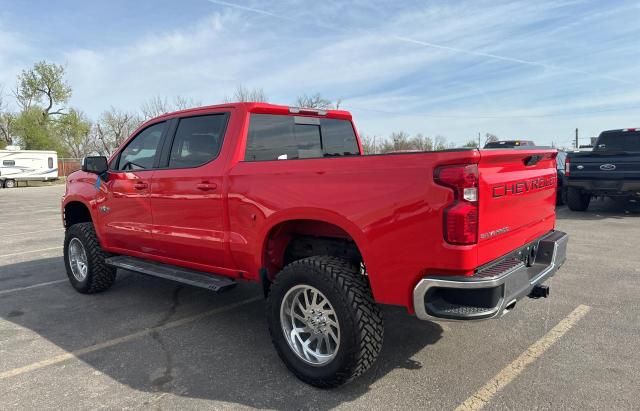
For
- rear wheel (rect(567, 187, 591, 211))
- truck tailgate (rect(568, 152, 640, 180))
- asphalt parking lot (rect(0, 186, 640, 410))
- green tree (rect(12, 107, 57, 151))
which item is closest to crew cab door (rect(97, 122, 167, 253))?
asphalt parking lot (rect(0, 186, 640, 410))

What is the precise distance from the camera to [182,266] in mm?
4527

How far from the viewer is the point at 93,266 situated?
5.45m

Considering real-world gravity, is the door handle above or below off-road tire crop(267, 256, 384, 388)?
above

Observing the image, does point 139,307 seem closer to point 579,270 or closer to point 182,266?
point 182,266

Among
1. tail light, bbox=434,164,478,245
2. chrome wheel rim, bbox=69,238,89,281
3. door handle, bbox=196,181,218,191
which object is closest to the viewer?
tail light, bbox=434,164,478,245

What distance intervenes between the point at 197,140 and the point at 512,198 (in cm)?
275

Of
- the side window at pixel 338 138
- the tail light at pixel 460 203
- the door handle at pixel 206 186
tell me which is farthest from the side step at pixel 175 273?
the tail light at pixel 460 203

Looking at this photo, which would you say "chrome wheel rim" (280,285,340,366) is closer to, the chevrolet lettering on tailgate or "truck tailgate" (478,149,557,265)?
"truck tailgate" (478,149,557,265)


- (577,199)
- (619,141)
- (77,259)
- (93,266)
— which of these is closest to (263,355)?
(93,266)

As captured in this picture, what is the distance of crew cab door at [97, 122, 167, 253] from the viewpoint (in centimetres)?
471

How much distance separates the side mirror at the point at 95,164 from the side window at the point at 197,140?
1.11 m

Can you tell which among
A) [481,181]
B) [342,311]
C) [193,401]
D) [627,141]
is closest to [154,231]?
[193,401]

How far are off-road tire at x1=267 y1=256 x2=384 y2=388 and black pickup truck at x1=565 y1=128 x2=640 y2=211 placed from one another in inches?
372

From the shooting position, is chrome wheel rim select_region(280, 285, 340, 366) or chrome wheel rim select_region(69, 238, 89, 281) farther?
chrome wheel rim select_region(69, 238, 89, 281)
